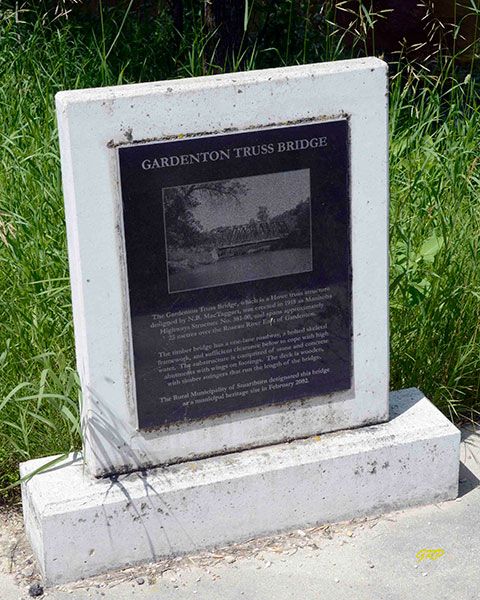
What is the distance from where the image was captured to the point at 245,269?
280 cm

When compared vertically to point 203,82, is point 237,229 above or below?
below

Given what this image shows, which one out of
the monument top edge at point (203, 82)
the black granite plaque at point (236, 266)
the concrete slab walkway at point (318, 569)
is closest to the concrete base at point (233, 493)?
the concrete slab walkway at point (318, 569)

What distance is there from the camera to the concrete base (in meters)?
2.74

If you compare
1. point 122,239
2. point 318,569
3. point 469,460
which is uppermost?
point 122,239

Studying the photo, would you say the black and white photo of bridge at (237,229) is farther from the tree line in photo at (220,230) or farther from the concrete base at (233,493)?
the concrete base at (233,493)

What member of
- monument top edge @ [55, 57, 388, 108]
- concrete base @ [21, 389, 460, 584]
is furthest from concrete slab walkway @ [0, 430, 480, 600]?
monument top edge @ [55, 57, 388, 108]

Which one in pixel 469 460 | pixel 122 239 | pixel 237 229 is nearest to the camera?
pixel 122 239

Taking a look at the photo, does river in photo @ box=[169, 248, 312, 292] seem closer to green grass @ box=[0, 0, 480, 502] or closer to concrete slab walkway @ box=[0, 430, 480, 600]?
green grass @ box=[0, 0, 480, 502]

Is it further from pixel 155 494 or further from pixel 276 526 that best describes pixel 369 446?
pixel 155 494

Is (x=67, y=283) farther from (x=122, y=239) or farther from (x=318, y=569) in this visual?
(x=318, y=569)

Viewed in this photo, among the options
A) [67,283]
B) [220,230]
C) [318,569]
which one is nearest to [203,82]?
[220,230]

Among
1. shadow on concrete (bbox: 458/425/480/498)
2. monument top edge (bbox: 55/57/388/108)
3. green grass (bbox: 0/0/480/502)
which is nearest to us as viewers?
monument top edge (bbox: 55/57/388/108)

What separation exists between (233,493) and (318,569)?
337mm

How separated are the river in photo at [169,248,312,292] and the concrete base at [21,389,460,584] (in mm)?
560
